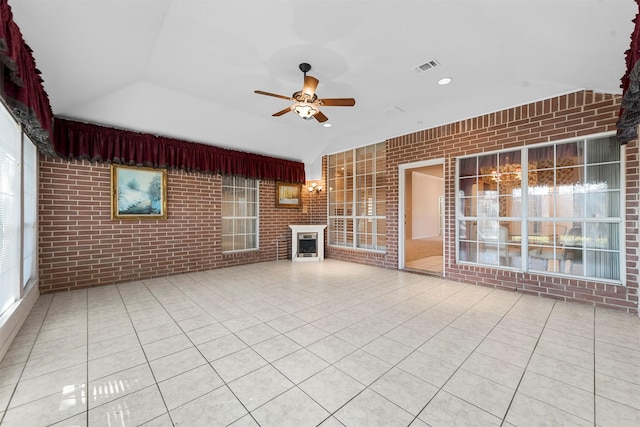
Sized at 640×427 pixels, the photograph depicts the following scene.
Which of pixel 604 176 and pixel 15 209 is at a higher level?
pixel 604 176

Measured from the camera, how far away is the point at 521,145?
412 cm

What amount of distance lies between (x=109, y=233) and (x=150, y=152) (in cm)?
159

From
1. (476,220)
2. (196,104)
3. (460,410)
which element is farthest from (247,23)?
(476,220)

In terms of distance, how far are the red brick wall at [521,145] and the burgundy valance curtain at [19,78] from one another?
17.8 feet

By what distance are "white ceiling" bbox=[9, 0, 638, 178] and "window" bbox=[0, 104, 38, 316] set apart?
2.57 feet

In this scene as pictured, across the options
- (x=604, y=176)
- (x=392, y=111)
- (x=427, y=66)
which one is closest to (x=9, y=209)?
(x=427, y=66)

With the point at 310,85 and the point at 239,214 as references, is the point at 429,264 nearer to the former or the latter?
the point at 239,214

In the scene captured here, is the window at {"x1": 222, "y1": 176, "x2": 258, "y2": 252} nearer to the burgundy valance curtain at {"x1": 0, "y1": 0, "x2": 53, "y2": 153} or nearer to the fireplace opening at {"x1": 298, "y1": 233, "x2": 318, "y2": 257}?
the fireplace opening at {"x1": 298, "y1": 233, "x2": 318, "y2": 257}

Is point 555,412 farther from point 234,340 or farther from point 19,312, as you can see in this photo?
point 19,312

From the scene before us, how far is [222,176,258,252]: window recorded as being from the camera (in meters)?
6.17

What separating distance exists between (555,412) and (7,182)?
16.1 ft

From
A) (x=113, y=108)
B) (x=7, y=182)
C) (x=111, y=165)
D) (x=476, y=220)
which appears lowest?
(x=476, y=220)

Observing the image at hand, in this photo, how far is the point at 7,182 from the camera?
258 cm

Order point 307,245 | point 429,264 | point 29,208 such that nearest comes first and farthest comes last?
point 29,208 < point 429,264 < point 307,245
